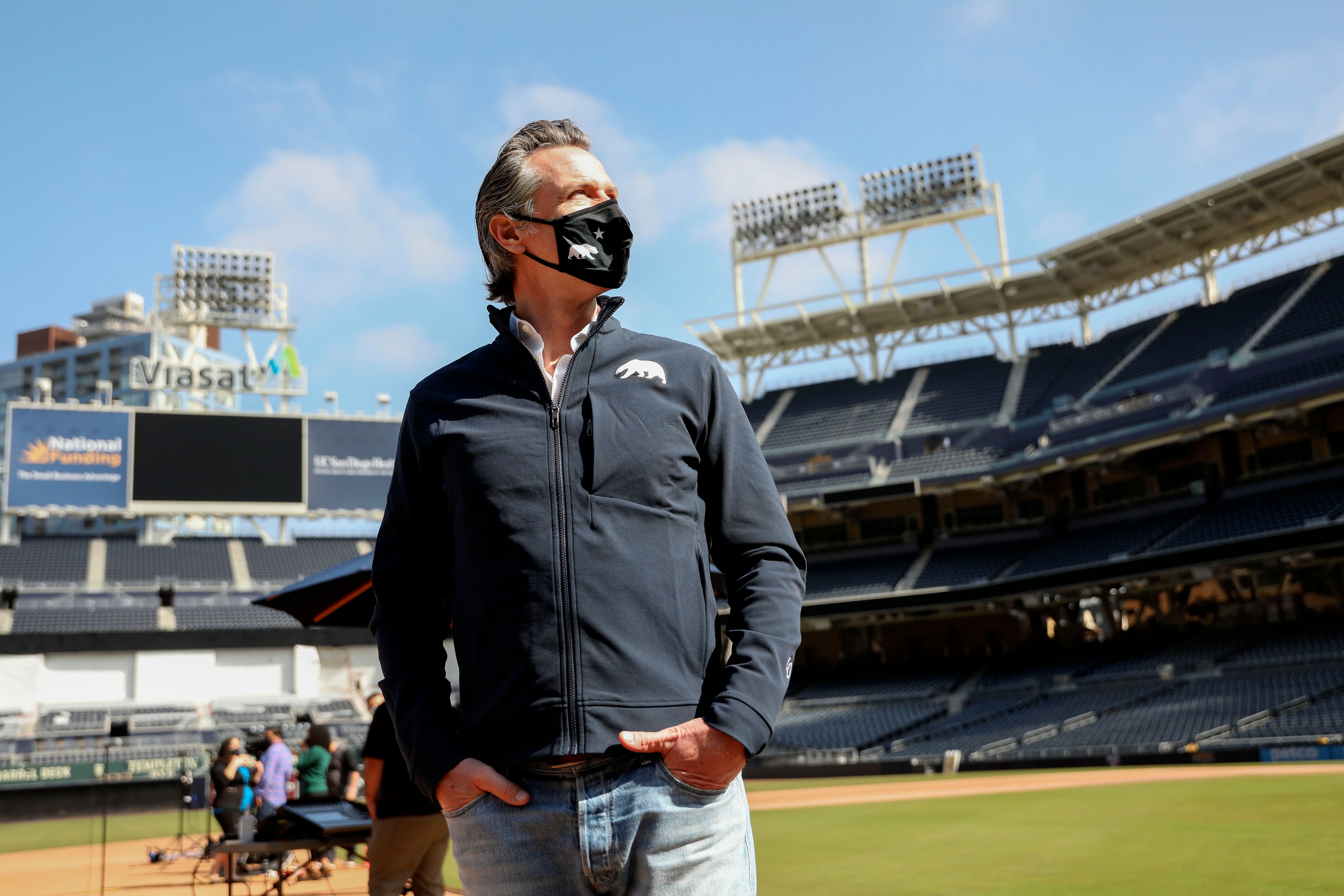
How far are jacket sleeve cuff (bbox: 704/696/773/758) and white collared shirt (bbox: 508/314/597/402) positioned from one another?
0.77m

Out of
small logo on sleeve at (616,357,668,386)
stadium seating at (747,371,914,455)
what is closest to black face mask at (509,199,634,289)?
small logo on sleeve at (616,357,668,386)

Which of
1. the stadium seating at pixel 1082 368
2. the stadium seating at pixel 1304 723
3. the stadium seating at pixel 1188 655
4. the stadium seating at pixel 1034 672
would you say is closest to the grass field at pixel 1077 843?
the stadium seating at pixel 1304 723

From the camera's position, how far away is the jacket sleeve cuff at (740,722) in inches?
83.8

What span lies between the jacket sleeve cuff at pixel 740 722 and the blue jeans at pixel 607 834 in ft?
0.46

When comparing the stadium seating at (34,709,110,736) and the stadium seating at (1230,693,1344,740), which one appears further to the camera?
the stadium seating at (34,709,110,736)

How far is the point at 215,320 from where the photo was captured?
5444cm

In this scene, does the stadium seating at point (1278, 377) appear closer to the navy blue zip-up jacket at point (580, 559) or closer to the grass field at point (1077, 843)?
the grass field at point (1077, 843)

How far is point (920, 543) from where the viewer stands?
45.7 meters

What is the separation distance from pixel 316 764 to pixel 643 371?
43.3 ft

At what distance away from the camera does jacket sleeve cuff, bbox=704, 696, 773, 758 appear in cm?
213

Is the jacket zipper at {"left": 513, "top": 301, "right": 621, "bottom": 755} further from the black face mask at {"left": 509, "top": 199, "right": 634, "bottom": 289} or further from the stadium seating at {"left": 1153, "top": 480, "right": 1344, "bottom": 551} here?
the stadium seating at {"left": 1153, "top": 480, "right": 1344, "bottom": 551}

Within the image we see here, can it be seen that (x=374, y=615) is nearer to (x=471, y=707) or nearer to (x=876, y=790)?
(x=471, y=707)

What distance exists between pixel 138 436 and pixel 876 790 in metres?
32.7

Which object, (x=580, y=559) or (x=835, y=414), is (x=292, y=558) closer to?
(x=835, y=414)
